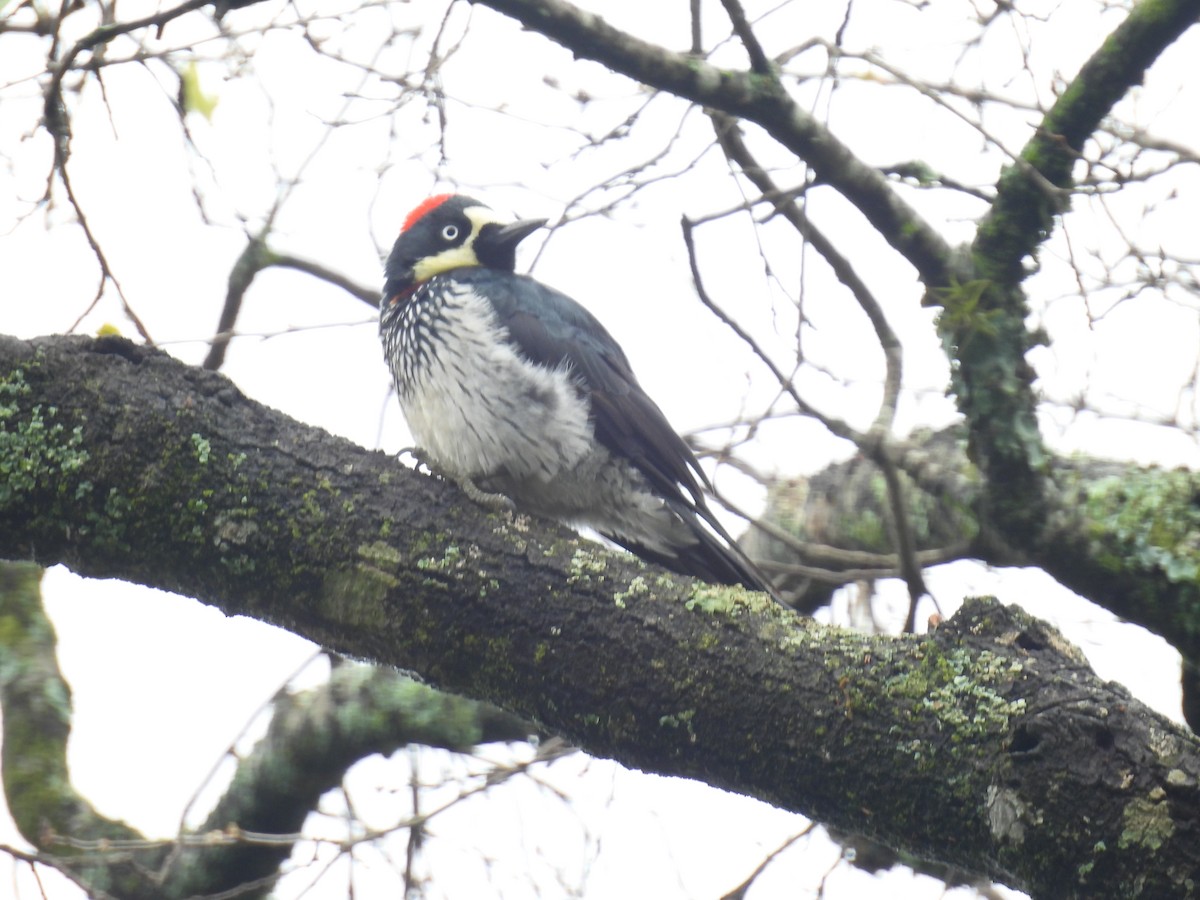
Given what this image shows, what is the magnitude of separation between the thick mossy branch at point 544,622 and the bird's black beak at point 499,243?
1827 millimetres

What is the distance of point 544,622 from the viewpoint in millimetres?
2393

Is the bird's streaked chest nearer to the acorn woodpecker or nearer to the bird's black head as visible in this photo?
the acorn woodpecker

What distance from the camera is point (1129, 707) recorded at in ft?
6.71

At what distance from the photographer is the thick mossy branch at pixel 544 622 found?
6.97ft

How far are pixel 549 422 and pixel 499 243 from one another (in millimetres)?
973

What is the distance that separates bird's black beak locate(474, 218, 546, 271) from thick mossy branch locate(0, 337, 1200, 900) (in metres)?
1.83

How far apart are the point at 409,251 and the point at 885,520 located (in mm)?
1897

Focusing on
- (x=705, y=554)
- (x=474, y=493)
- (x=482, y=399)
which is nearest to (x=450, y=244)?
(x=482, y=399)

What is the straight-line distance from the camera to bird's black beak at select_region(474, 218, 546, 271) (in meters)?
4.27

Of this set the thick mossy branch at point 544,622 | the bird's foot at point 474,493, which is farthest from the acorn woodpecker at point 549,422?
the thick mossy branch at point 544,622

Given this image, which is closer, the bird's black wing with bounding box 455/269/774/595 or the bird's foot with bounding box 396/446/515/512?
the bird's foot with bounding box 396/446/515/512

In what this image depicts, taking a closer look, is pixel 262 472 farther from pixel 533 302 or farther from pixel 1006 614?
pixel 533 302

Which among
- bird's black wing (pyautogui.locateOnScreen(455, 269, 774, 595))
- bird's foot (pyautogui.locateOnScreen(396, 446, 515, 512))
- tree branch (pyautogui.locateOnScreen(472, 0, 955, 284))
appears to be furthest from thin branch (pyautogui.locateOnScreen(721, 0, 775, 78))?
bird's foot (pyautogui.locateOnScreen(396, 446, 515, 512))

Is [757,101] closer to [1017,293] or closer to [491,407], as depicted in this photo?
[1017,293]
